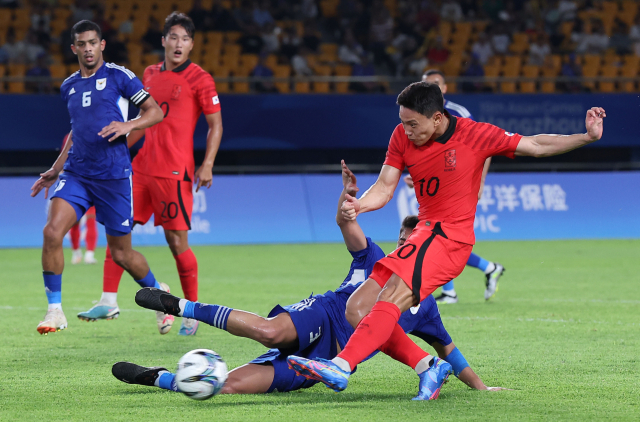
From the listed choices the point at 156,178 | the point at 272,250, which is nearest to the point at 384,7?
the point at 272,250

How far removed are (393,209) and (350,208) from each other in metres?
11.8

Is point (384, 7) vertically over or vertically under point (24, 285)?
over

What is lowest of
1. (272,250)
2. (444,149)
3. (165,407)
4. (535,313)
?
(272,250)

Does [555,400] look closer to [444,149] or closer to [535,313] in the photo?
[444,149]

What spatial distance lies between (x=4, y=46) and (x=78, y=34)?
13880mm

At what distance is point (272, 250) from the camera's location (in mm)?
14828

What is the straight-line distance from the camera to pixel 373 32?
21.1 metres

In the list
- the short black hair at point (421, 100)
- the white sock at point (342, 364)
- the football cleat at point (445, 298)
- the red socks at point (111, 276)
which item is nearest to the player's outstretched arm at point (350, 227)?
the short black hair at point (421, 100)

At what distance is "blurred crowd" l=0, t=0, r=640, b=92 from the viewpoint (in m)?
19.5

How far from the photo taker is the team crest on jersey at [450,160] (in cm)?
472

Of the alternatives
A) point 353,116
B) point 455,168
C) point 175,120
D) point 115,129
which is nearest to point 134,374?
point 455,168

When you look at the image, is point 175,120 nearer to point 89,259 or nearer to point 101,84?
point 101,84

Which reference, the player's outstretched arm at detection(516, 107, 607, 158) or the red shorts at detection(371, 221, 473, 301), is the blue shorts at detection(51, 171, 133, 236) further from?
the player's outstretched arm at detection(516, 107, 607, 158)

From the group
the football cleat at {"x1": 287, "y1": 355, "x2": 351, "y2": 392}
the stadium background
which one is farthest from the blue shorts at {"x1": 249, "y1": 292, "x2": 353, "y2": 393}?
the stadium background
